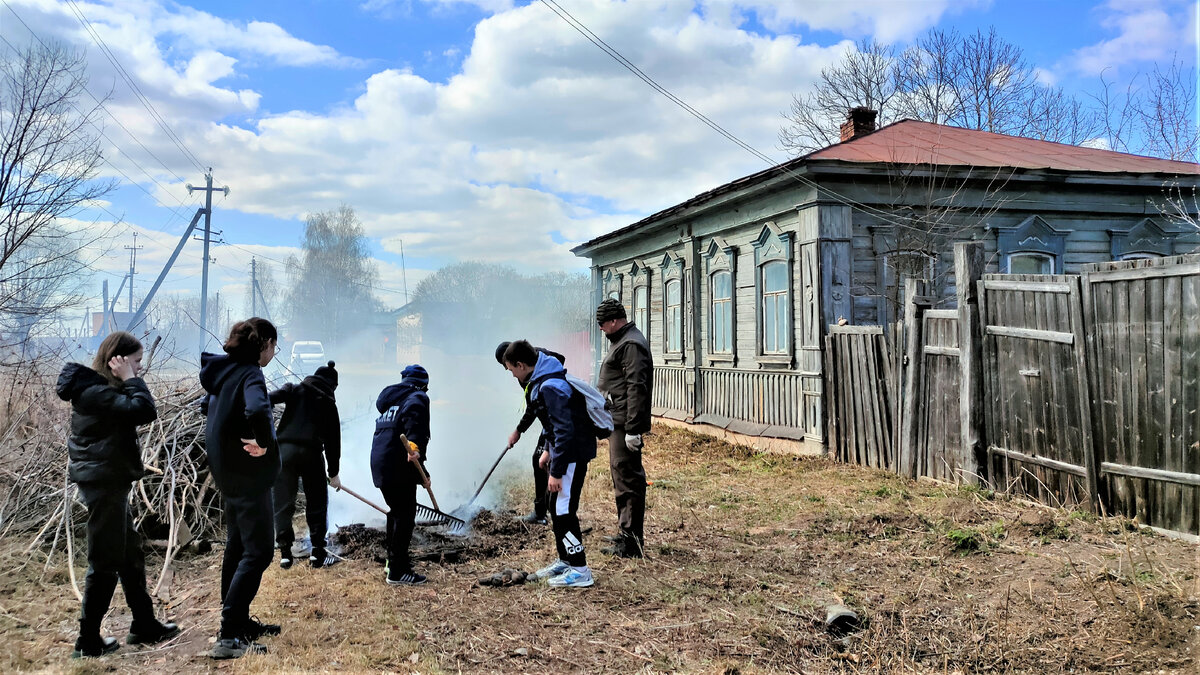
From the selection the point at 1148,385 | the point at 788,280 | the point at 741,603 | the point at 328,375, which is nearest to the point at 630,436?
the point at 741,603

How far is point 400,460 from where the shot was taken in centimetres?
586

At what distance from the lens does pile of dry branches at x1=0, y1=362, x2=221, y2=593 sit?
6.48 metres

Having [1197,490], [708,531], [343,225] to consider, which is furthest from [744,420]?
[343,225]

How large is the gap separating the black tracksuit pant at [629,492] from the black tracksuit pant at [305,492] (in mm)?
2472

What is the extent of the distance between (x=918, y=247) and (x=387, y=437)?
9.25 meters

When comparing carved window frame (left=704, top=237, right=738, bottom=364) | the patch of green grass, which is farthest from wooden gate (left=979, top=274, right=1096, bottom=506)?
carved window frame (left=704, top=237, right=738, bottom=364)

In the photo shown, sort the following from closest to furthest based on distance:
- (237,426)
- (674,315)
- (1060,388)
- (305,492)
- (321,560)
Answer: (237,426), (321,560), (305,492), (1060,388), (674,315)

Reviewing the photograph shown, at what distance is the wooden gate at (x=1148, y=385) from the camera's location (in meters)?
5.56

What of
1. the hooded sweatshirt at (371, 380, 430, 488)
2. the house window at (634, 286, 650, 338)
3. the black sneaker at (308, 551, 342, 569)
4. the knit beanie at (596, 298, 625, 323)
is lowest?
the black sneaker at (308, 551, 342, 569)

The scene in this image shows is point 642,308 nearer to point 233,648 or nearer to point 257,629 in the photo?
point 257,629

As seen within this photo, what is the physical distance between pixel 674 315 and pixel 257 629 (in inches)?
529

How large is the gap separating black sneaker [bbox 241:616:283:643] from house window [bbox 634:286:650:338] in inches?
568

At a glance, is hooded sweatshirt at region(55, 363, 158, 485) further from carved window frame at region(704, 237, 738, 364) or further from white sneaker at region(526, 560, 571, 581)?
carved window frame at region(704, 237, 738, 364)

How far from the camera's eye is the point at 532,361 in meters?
5.86
